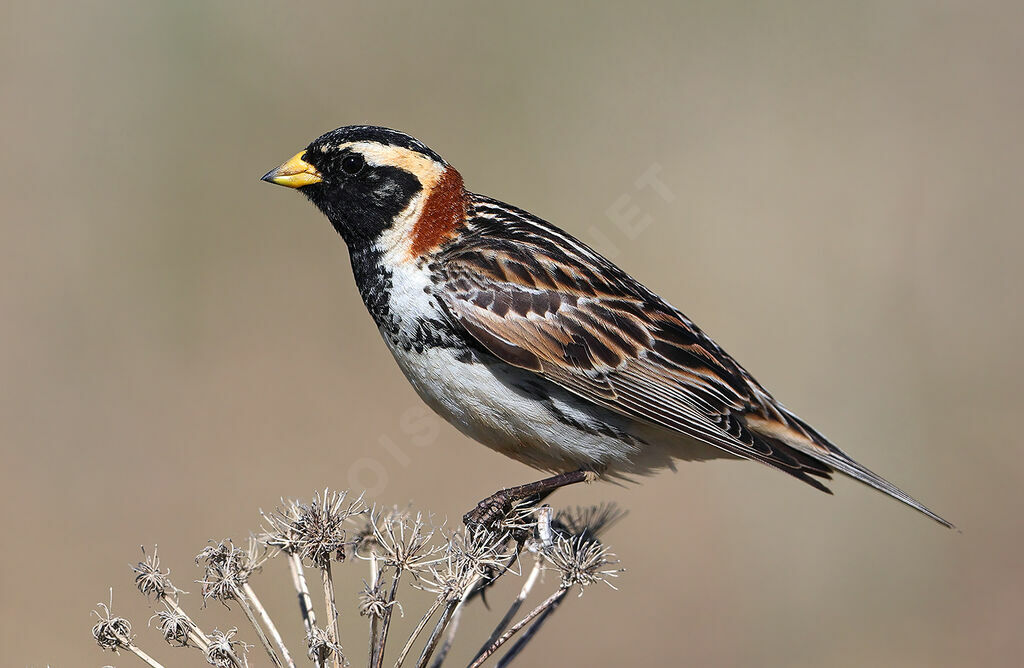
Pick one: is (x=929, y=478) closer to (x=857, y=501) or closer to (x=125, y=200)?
(x=857, y=501)

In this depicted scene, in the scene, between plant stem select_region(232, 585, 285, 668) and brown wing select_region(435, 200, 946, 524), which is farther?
brown wing select_region(435, 200, 946, 524)

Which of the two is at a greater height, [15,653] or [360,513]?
[360,513]

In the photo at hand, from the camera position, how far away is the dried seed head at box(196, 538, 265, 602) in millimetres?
3125

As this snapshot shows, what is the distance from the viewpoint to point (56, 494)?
23.2ft

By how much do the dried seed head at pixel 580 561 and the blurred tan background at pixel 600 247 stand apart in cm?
308

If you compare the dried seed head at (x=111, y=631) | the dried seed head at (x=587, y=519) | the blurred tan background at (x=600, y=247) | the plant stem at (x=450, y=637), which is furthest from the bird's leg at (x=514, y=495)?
the blurred tan background at (x=600, y=247)

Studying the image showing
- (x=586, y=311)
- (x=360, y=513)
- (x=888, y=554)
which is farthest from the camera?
(x=888, y=554)

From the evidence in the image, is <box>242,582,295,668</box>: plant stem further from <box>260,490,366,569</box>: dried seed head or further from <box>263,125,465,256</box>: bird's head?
<box>263,125,465,256</box>: bird's head

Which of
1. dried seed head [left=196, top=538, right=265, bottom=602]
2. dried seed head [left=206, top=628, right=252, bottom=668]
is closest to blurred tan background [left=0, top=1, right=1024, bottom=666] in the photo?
dried seed head [left=196, top=538, right=265, bottom=602]

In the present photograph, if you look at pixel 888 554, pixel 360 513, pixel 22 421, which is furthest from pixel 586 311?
pixel 22 421

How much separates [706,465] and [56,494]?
15.5 feet

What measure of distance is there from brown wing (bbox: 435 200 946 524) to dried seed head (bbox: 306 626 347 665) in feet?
4.92

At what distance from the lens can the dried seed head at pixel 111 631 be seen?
116 inches

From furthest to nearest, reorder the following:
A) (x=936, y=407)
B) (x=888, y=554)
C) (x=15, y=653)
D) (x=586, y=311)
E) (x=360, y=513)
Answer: (x=936, y=407)
(x=888, y=554)
(x=15, y=653)
(x=586, y=311)
(x=360, y=513)
